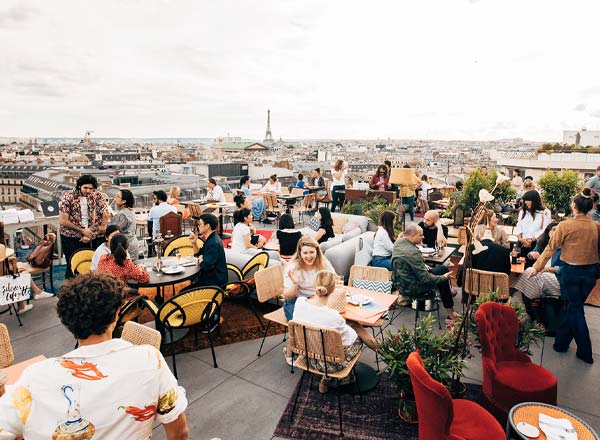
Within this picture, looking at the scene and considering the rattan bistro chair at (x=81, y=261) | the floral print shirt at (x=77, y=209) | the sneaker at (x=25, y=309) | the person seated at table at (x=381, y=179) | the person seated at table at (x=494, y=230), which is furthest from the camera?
the person seated at table at (x=381, y=179)

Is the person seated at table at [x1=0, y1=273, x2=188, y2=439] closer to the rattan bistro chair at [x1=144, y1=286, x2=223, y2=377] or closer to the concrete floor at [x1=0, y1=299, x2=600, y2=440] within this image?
the concrete floor at [x1=0, y1=299, x2=600, y2=440]

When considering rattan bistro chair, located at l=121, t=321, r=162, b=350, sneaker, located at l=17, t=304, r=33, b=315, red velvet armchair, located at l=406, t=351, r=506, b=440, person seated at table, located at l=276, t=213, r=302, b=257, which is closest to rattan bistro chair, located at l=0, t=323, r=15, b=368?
rattan bistro chair, located at l=121, t=321, r=162, b=350

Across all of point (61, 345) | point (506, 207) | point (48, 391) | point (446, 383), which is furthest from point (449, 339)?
point (506, 207)

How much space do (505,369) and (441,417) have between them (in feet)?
3.97

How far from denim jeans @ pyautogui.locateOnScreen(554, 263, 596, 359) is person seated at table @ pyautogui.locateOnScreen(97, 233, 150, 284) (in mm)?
4431

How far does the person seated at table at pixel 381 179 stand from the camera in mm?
10023

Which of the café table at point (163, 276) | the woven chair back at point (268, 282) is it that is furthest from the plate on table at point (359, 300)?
the café table at point (163, 276)

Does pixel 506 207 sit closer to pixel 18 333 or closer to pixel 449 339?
pixel 449 339

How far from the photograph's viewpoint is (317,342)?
2916 millimetres

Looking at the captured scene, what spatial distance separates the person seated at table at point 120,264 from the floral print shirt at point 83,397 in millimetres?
2769

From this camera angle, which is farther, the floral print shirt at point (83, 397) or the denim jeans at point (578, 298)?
the denim jeans at point (578, 298)

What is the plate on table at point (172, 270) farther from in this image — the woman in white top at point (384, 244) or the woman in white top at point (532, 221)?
the woman in white top at point (532, 221)

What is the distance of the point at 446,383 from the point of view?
116 inches

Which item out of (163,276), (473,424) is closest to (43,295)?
(163,276)
